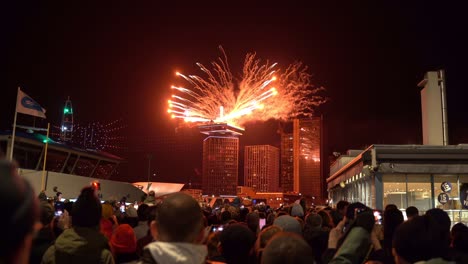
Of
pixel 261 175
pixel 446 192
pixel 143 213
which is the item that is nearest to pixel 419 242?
pixel 143 213

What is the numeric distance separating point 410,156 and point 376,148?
1.51 metres

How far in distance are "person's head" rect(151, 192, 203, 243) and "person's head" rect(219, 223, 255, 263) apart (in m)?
1.43

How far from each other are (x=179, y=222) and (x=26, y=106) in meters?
29.1

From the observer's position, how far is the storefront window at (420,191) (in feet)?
64.9

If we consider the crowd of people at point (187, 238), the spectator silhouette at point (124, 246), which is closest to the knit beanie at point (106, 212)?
the crowd of people at point (187, 238)

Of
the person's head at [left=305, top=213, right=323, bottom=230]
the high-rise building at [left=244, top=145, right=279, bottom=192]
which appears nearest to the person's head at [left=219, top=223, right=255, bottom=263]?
the person's head at [left=305, top=213, right=323, bottom=230]

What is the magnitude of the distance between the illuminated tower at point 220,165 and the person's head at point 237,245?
138m

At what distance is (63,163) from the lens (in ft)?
201

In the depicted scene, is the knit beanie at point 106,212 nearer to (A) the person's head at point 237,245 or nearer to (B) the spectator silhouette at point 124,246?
(B) the spectator silhouette at point 124,246

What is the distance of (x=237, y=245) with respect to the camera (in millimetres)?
4152

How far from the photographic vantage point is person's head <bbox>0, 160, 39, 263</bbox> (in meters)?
1.20

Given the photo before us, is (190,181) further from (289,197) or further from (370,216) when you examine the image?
(370,216)

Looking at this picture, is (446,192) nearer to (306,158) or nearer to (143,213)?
(143,213)

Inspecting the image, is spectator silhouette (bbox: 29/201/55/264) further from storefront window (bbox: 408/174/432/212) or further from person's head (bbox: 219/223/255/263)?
storefront window (bbox: 408/174/432/212)
